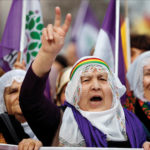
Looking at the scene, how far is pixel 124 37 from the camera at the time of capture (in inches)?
238

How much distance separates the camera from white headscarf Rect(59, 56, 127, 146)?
2979 mm

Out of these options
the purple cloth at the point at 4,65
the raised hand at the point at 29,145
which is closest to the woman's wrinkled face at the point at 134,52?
the purple cloth at the point at 4,65

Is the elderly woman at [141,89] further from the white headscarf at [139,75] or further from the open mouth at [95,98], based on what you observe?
the open mouth at [95,98]

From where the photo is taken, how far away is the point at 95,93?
3.11 metres

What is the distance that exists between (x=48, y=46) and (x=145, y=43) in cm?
292

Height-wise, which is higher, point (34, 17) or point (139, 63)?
point (34, 17)

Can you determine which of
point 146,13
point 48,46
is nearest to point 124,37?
point 48,46

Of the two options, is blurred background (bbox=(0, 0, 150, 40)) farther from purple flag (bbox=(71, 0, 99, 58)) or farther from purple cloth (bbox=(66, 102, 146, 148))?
purple cloth (bbox=(66, 102, 146, 148))

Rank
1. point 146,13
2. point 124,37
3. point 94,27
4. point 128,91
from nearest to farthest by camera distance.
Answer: point 128,91 < point 124,37 < point 94,27 < point 146,13

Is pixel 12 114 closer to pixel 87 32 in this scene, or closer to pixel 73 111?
pixel 73 111

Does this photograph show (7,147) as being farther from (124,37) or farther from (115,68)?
(124,37)

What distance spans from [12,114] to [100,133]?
1097 mm

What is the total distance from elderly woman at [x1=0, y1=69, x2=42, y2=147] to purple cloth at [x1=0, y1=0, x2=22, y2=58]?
912 mm

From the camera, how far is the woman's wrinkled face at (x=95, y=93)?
3.12 metres
